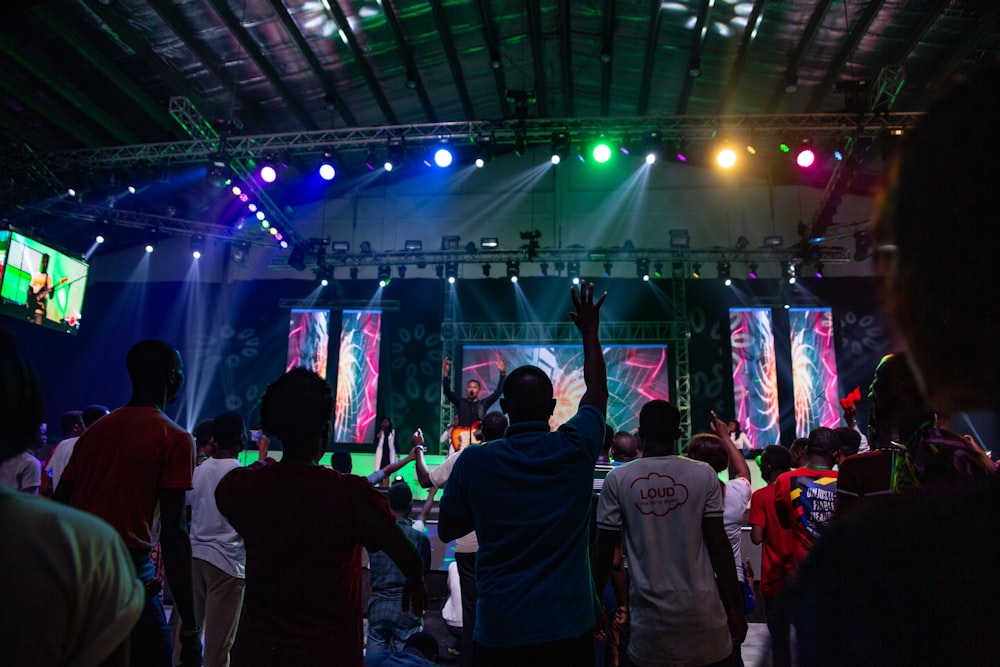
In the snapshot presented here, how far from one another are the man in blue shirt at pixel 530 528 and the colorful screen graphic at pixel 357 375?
11.1 m

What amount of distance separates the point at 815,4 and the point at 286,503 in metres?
9.77

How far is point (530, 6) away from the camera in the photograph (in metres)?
9.36

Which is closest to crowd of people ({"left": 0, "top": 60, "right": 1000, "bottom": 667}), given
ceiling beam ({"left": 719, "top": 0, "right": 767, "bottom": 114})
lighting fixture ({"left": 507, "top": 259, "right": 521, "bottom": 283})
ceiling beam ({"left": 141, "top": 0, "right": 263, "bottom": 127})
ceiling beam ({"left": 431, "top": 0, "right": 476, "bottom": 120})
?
ceiling beam ({"left": 141, "top": 0, "right": 263, "bottom": 127})

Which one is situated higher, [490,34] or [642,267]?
[490,34]

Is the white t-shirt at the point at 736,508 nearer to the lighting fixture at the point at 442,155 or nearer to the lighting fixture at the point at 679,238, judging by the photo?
the lighting fixture at the point at 442,155

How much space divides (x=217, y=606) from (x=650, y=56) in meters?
10.6

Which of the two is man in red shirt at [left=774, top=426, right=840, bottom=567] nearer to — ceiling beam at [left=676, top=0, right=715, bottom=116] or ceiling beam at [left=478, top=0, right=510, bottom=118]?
ceiling beam at [left=478, top=0, right=510, bottom=118]

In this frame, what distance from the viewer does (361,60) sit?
1012cm

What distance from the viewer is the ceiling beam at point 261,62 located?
8430mm

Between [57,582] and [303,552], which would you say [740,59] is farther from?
[57,582]

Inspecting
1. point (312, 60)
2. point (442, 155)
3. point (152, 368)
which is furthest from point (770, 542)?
point (312, 60)

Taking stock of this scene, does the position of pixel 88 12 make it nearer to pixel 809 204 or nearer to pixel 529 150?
pixel 529 150

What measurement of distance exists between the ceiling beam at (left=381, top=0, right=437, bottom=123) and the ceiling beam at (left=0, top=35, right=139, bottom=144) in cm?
511

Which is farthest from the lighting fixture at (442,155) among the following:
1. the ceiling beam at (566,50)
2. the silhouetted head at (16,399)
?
the silhouetted head at (16,399)
